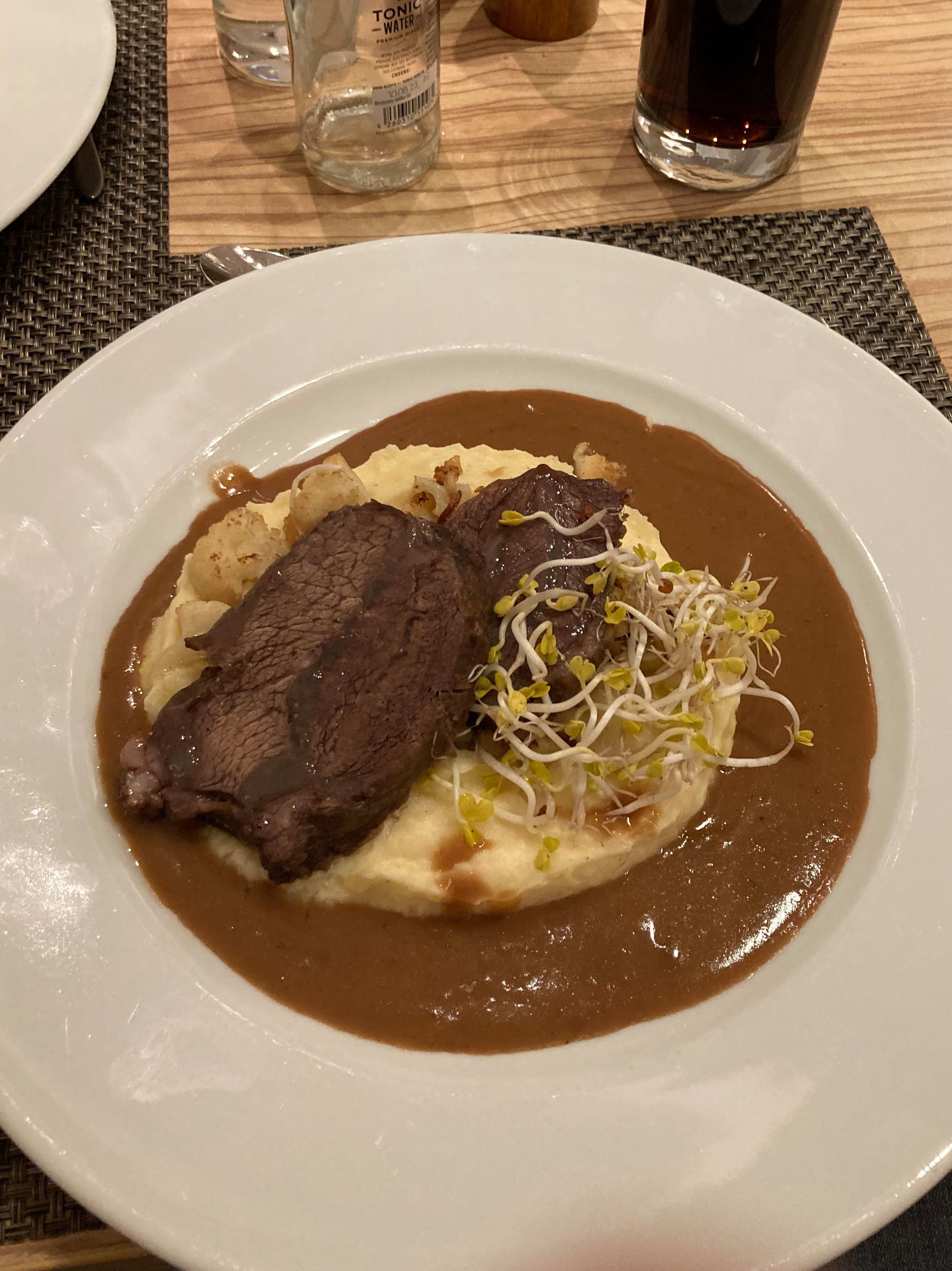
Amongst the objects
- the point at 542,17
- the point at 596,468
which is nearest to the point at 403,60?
the point at 542,17

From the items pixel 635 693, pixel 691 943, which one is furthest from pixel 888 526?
pixel 691 943

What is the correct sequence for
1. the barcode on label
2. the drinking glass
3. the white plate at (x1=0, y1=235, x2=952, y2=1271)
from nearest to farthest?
1. the white plate at (x1=0, y1=235, x2=952, y2=1271)
2. the barcode on label
3. the drinking glass

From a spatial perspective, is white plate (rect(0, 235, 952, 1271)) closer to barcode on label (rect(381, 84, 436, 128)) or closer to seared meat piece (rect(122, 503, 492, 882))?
seared meat piece (rect(122, 503, 492, 882))

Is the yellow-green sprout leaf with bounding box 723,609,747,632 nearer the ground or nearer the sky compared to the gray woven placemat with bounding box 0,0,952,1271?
nearer the ground

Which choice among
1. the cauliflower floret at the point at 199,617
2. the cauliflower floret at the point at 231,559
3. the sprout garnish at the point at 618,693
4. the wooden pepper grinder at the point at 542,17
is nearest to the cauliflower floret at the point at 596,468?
the sprout garnish at the point at 618,693

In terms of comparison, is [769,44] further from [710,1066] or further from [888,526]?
[710,1066]

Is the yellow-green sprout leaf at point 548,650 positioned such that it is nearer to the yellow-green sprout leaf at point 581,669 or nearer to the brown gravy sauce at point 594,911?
the yellow-green sprout leaf at point 581,669

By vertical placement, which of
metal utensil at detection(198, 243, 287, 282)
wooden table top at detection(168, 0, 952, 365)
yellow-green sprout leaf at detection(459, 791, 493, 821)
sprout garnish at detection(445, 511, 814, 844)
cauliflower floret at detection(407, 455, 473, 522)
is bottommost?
yellow-green sprout leaf at detection(459, 791, 493, 821)

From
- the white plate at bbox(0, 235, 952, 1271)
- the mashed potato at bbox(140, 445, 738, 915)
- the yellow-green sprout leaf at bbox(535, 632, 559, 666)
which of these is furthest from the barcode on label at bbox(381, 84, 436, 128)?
the yellow-green sprout leaf at bbox(535, 632, 559, 666)

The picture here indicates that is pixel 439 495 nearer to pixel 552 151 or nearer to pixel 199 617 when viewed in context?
pixel 199 617
